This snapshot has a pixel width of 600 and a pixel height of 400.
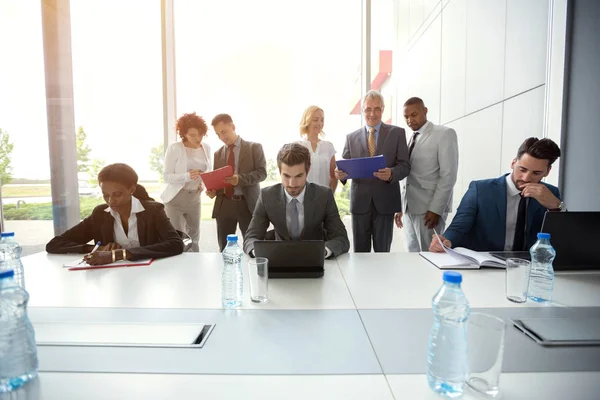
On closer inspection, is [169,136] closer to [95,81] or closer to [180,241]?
[95,81]

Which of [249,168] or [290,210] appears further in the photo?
[249,168]

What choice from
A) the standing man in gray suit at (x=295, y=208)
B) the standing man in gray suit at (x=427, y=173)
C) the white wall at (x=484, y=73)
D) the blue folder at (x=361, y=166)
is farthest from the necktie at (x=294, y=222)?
the white wall at (x=484, y=73)

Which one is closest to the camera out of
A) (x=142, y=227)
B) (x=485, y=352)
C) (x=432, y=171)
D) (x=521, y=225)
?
(x=485, y=352)

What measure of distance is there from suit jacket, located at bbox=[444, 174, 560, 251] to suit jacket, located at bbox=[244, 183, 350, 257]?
0.66 meters

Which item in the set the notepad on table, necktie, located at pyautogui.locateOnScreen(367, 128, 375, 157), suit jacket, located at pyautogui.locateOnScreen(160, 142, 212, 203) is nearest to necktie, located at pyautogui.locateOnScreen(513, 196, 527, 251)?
necktie, located at pyautogui.locateOnScreen(367, 128, 375, 157)

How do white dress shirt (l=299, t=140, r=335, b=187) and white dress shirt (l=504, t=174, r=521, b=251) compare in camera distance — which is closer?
white dress shirt (l=504, t=174, r=521, b=251)

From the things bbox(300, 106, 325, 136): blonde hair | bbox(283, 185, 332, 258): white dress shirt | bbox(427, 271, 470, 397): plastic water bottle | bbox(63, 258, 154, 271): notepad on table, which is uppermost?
bbox(300, 106, 325, 136): blonde hair

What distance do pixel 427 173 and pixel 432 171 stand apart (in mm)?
42

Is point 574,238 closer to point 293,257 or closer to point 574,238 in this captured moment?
point 574,238

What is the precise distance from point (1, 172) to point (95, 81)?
1286mm

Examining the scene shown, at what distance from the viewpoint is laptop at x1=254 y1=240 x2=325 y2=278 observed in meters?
1.49

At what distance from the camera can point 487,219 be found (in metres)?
2.02

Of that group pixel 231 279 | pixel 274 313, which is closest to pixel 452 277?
pixel 274 313

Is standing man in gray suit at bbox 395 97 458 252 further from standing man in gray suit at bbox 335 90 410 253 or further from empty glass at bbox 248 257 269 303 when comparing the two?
empty glass at bbox 248 257 269 303
